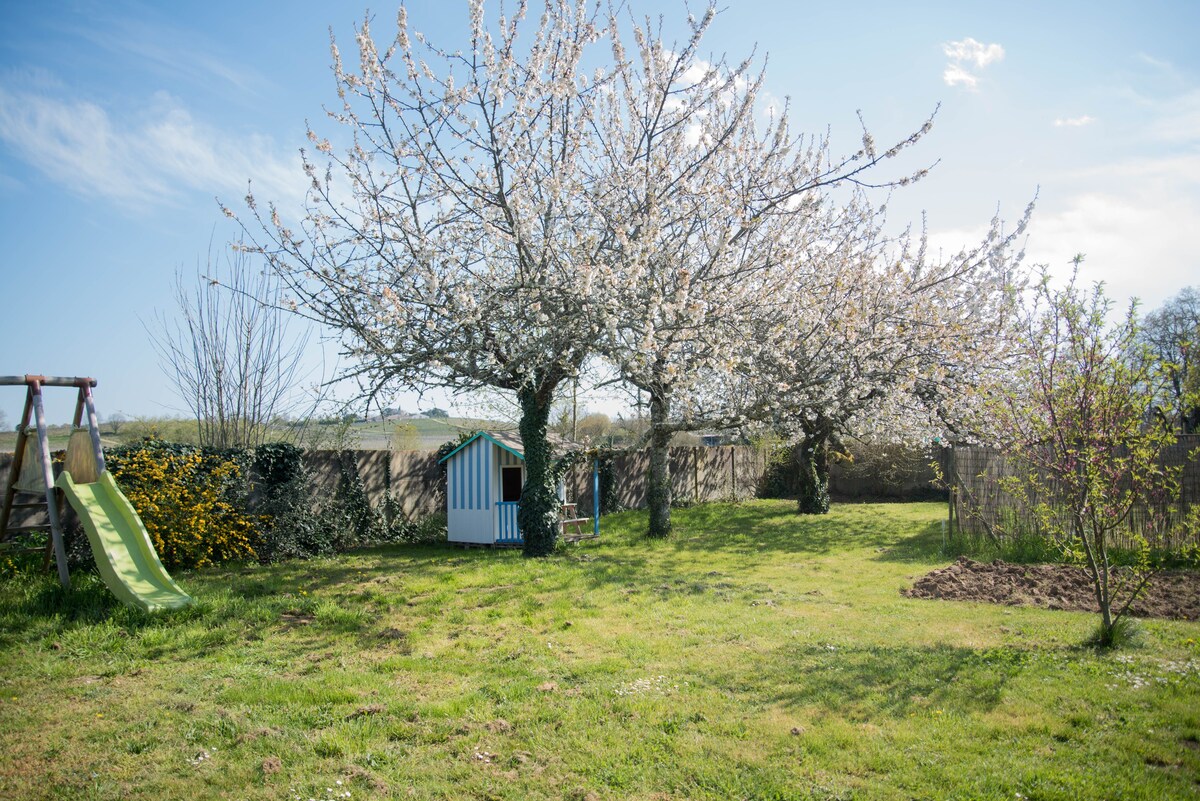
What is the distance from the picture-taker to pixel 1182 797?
3.30 metres

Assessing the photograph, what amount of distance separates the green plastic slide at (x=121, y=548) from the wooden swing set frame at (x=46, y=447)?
21 cm

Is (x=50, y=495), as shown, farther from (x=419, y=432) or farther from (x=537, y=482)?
(x=419, y=432)

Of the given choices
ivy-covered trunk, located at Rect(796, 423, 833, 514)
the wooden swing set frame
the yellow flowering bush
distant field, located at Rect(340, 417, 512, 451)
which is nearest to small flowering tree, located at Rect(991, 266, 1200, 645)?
the wooden swing set frame

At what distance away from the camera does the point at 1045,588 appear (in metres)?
7.67

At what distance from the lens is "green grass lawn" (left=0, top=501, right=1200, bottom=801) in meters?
3.62

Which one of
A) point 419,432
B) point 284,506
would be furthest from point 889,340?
point 419,432

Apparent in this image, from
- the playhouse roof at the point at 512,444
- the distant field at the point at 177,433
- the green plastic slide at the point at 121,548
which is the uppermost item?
the distant field at the point at 177,433

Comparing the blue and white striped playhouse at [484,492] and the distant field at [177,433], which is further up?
the distant field at [177,433]

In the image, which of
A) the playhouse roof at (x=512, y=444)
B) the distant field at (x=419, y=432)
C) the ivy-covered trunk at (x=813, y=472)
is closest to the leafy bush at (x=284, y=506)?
the playhouse roof at (x=512, y=444)

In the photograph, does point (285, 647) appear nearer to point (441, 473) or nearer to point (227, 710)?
point (227, 710)

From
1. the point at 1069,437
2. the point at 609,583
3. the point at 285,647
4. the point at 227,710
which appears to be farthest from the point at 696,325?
the point at 227,710

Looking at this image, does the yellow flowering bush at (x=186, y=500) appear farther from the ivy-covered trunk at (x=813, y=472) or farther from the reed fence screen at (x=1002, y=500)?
the ivy-covered trunk at (x=813, y=472)

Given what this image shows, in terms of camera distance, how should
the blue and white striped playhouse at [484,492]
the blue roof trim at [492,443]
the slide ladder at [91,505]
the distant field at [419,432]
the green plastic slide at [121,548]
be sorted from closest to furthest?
1. the green plastic slide at [121,548]
2. the slide ladder at [91,505]
3. the blue roof trim at [492,443]
4. the blue and white striped playhouse at [484,492]
5. the distant field at [419,432]

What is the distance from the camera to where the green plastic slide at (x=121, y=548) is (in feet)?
22.1
